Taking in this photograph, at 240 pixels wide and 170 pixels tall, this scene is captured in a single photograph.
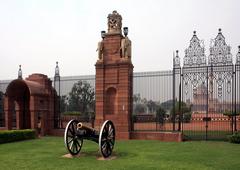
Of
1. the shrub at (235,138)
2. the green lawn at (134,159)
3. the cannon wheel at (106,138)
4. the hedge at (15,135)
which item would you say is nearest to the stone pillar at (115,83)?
the hedge at (15,135)

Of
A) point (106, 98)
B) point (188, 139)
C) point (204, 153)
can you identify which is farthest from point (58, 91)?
point (204, 153)

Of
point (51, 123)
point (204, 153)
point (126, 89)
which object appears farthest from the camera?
point (51, 123)

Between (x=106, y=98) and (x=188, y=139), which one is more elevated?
(x=106, y=98)

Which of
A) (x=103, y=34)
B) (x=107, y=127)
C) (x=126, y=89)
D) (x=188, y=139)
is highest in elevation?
(x=103, y=34)

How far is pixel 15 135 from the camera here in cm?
1659

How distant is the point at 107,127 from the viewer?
1124 centimetres

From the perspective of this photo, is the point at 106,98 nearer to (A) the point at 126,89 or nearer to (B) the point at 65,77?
(A) the point at 126,89

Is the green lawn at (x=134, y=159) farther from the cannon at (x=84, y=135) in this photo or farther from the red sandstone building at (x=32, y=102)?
the red sandstone building at (x=32, y=102)

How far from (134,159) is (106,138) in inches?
43.5

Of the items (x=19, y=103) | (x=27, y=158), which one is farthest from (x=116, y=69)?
(x=27, y=158)

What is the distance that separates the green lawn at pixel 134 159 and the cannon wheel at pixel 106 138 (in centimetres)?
38

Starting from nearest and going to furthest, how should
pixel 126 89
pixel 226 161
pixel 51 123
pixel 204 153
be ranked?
pixel 226 161 < pixel 204 153 < pixel 126 89 < pixel 51 123

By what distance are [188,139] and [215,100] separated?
131 inches

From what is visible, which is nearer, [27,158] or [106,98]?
[27,158]
